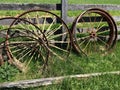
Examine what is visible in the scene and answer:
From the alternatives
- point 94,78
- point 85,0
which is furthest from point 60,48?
point 85,0

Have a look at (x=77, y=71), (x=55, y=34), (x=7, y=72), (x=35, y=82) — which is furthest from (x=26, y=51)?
(x=35, y=82)

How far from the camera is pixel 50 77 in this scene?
698 centimetres

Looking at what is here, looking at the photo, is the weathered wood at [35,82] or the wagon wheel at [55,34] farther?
the wagon wheel at [55,34]

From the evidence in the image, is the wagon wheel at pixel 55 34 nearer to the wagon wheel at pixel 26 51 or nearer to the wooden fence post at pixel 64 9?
the wooden fence post at pixel 64 9

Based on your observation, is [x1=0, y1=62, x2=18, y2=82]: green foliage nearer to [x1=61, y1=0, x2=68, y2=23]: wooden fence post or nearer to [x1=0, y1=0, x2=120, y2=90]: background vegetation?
[x1=0, y1=0, x2=120, y2=90]: background vegetation

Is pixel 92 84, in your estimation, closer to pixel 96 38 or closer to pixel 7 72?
pixel 7 72

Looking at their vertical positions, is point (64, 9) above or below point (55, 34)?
above

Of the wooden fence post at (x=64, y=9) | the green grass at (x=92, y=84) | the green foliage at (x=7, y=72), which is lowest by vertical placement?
the green grass at (x=92, y=84)

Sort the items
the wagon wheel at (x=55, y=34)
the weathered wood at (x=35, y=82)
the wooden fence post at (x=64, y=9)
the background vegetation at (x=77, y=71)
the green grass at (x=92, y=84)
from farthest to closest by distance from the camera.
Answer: the wooden fence post at (x=64, y=9), the wagon wheel at (x=55, y=34), the background vegetation at (x=77, y=71), the green grass at (x=92, y=84), the weathered wood at (x=35, y=82)

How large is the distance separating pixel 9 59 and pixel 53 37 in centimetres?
140

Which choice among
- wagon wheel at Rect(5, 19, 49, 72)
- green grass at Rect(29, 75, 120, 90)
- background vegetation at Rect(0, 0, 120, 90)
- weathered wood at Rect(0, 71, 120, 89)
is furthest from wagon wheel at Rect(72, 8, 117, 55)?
weathered wood at Rect(0, 71, 120, 89)

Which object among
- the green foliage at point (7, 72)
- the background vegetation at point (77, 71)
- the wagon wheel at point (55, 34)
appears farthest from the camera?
the wagon wheel at point (55, 34)

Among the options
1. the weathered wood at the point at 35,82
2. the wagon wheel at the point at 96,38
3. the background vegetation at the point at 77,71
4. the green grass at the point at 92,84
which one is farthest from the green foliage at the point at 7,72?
the wagon wheel at the point at 96,38

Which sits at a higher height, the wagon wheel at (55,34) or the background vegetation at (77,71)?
the wagon wheel at (55,34)
